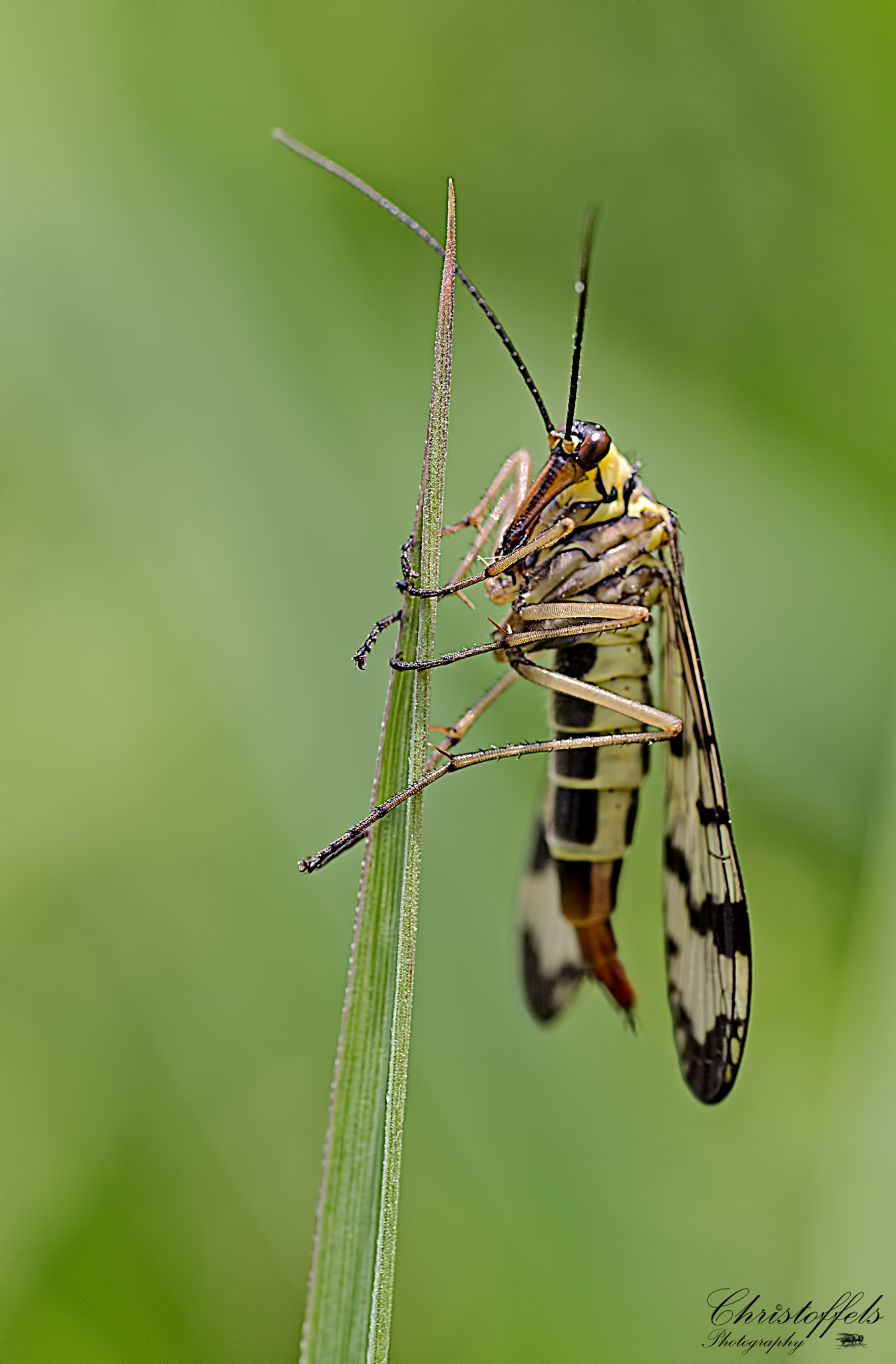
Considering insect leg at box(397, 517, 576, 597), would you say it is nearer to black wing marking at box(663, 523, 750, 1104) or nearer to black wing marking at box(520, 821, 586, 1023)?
black wing marking at box(663, 523, 750, 1104)

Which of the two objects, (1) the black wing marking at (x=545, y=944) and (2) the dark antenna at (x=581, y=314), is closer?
(2) the dark antenna at (x=581, y=314)

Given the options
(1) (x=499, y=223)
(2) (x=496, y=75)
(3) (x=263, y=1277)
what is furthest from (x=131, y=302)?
(3) (x=263, y=1277)

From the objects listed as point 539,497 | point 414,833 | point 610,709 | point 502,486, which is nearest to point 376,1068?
point 414,833

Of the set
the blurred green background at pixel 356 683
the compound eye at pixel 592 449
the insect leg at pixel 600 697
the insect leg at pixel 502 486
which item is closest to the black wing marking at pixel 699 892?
the insect leg at pixel 600 697

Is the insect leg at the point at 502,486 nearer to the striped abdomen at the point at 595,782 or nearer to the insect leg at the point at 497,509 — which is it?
the insect leg at the point at 497,509

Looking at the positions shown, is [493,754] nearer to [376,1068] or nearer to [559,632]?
[559,632]
